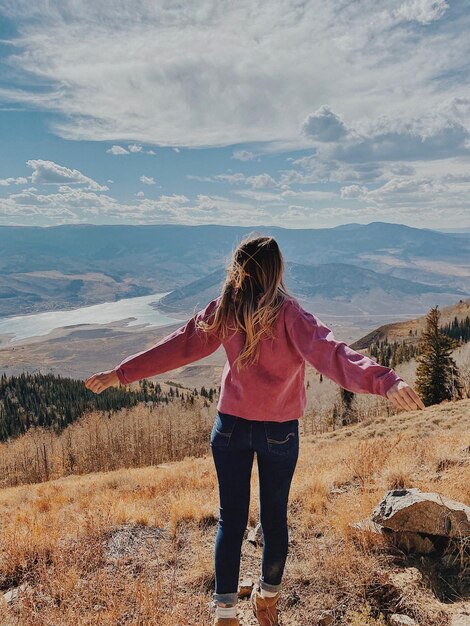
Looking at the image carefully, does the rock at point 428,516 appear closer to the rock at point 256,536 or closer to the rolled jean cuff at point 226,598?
the rock at point 256,536

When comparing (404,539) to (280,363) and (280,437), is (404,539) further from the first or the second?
(280,363)

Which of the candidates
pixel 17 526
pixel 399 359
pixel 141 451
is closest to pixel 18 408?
pixel 141 451

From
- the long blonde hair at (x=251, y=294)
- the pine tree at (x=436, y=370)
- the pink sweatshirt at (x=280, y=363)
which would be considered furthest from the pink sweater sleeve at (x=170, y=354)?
the pine tree at (x=436, y=370)

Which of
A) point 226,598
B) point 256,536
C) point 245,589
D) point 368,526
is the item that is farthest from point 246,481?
point 256,536

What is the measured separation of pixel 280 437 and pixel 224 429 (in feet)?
1.10

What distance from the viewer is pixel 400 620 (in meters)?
2.75

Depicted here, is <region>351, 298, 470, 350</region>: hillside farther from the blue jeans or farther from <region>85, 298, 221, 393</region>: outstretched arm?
<region>85, 298, 221, 393</region>: outstretched arm

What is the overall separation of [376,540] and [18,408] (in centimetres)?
9669

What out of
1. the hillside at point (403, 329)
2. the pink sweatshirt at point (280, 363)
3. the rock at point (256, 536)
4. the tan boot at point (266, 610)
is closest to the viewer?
the pink sweatshirt at point (280, 363)

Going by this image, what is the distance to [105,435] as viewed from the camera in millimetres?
60000

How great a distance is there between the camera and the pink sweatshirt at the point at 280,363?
231cm

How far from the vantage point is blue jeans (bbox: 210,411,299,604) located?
254 centimetres

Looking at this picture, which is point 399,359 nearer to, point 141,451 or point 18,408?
point 141,451

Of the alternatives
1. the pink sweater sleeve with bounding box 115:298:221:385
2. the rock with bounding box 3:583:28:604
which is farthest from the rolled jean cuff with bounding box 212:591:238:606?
the rock with bounding box 3:583:28:604
